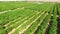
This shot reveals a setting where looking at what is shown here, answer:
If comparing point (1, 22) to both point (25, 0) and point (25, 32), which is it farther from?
point (25, 0)

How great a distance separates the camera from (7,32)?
675 inches

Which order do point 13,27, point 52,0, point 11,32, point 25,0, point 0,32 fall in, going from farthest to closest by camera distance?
1. point 52,0
2. point 25,0
3. point 13,27
4. point 11,32
5. point 0,32

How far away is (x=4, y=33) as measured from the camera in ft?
53.8

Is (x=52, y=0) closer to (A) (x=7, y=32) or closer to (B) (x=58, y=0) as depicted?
(B) (x=58, y=0)

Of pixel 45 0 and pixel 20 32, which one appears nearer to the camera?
pixel 20 32

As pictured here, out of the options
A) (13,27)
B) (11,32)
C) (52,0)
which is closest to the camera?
(11,32)

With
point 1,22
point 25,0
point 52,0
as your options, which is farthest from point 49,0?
point 1,22

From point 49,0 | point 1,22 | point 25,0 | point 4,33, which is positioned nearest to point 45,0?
point 49,0

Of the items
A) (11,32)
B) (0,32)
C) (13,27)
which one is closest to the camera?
(0,32)

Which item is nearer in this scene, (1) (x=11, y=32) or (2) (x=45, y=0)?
(1) (x=11, y=32)

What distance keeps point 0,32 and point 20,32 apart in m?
2.38

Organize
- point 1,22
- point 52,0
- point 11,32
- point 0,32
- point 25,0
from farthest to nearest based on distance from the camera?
1. point 52,0
2. point 25,0
3. point 1,22
4. point 11,32
5. point 0,32

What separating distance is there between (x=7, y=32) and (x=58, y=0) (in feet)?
186

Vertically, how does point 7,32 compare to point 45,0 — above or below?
above
